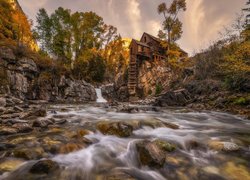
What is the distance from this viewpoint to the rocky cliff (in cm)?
1595

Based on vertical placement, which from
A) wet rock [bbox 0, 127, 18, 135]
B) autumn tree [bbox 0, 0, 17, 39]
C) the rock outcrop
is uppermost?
autumn tree [bbox 0, 0, 17, 39]

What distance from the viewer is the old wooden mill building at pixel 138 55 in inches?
1187

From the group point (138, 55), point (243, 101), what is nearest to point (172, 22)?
point (138, 55)

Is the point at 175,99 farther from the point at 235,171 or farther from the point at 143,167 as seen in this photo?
the point at 143,167

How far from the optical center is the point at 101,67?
32.3 metres

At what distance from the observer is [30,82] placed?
59.9 feet

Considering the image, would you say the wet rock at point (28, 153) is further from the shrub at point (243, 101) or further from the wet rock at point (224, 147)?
the shrub at point (243, 101)

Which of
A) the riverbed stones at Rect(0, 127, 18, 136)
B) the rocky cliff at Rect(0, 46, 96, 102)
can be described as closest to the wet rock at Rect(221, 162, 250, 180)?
the riverbed stones at Rect(0, 127, 18, 136)

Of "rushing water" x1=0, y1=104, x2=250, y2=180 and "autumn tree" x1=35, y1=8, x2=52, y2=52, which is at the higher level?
"autumn tree" x1=35, y1=8, x2=52, y2=52

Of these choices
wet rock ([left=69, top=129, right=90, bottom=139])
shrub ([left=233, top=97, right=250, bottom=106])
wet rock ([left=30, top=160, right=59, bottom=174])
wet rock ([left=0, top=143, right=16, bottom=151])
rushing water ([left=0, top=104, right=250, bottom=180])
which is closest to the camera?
wet rock ([left=30, top=160, right=59, bottom=174])

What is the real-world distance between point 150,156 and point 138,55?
28.7m

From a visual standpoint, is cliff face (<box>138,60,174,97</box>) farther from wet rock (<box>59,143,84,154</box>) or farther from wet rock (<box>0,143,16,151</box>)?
wet rock (<box>0,143,16,151</box>)

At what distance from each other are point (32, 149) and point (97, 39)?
29306 mm

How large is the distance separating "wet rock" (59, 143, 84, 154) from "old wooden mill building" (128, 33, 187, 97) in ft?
84.4
